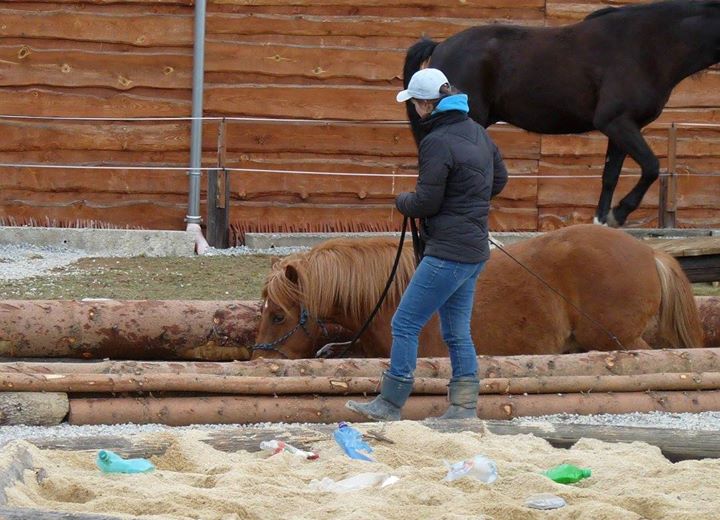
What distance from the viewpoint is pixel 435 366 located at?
20.9ft

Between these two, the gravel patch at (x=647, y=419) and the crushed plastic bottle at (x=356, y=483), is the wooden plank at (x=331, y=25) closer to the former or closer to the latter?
the gravel patch at (x=647, y=419)

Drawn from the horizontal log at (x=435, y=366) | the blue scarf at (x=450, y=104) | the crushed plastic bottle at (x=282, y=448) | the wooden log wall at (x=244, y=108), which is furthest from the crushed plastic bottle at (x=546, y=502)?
the wooden log wall at (x=244, y=108)

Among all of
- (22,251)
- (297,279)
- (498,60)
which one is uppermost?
(498,60)

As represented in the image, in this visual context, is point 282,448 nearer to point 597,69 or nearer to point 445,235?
point 445,235

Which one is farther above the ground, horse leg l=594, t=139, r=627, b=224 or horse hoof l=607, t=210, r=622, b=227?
horse leg l=594, t=139, r=627, b=224

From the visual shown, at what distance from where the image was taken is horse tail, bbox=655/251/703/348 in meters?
7.46

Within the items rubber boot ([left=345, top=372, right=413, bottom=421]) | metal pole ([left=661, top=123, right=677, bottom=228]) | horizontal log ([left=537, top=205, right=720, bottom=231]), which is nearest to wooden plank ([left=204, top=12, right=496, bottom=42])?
horizontal log ([left=537, top=205, right=720, bottom=231])

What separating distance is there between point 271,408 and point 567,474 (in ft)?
5.75

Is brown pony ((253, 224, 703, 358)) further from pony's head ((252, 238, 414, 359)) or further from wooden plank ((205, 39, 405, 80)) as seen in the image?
wooden plank ((205, 39, 405, 80))

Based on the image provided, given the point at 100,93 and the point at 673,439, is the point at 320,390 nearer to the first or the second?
the point at 673,439

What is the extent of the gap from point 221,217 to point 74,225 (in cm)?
163

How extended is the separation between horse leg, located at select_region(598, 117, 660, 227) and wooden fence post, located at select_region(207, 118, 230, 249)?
453 cm

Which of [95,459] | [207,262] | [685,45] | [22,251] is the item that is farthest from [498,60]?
[95,459]

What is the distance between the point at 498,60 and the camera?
10539 millimetres
